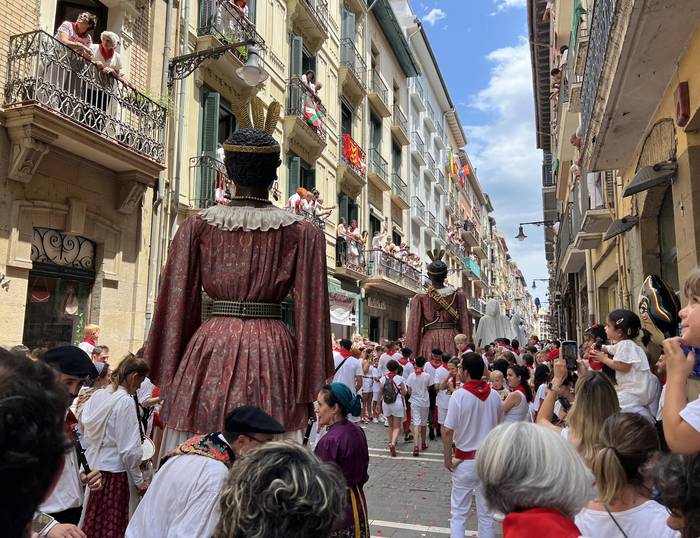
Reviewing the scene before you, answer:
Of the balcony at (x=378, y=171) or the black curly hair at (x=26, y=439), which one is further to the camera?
the balcony at (x=378, y=171)

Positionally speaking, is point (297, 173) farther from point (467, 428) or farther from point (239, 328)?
point (239, 328)

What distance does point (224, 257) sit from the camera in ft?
9.21

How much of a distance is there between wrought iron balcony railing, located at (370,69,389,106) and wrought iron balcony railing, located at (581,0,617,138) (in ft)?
49.7

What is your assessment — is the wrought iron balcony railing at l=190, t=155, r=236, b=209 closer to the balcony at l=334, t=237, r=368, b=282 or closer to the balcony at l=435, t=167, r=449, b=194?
the balcony at l=334, t=237, r=368, b=282

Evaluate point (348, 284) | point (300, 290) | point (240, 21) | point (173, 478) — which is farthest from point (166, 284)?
point (348, 284)

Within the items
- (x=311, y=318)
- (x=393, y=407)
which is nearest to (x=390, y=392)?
(x=393, y=407)

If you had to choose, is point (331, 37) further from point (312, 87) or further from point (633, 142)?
point (633, 142)

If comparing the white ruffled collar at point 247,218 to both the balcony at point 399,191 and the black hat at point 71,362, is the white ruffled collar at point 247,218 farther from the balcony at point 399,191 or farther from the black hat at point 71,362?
the balcony at point 399,191

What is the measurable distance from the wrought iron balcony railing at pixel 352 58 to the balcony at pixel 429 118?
1161cm

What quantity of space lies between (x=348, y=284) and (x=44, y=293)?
12.2 meters

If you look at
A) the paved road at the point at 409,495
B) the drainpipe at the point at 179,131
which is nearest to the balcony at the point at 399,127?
the drainpipe at the point at 179,131

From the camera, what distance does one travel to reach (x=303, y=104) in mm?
16359

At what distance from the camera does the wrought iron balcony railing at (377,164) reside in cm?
2316

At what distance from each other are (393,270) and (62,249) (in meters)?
15.7
